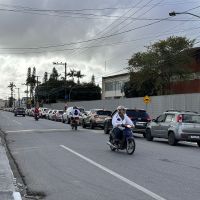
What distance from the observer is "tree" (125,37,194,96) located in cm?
6862

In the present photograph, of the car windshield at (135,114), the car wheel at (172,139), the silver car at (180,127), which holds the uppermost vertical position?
the car windshield at (135,114)

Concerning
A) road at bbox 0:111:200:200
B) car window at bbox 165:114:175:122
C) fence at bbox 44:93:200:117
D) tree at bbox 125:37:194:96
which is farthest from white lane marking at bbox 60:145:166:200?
tree at bbox 125:37:194:96

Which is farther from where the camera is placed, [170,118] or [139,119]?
[139,119]

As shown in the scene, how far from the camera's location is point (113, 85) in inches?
4441

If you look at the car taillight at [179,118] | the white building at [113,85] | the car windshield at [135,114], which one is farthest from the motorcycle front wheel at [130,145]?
the white building at [113,85]

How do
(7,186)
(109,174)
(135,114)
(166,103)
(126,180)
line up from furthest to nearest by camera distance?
(166,103)
(135,114)
(109,174)
(126,180)
(7,186)

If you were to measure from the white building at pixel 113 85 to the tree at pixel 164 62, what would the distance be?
110ft

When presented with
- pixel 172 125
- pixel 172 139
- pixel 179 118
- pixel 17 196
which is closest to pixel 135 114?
pixel 172 125

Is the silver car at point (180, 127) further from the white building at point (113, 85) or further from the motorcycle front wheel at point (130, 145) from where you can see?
the white building at point (113, 85)

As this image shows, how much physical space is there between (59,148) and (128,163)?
220 inches

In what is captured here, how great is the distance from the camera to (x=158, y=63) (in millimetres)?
69688

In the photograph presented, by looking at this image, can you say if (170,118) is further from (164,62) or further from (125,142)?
(164,62)

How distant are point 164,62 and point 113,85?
43.7 meters

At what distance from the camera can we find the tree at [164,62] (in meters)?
68.6
